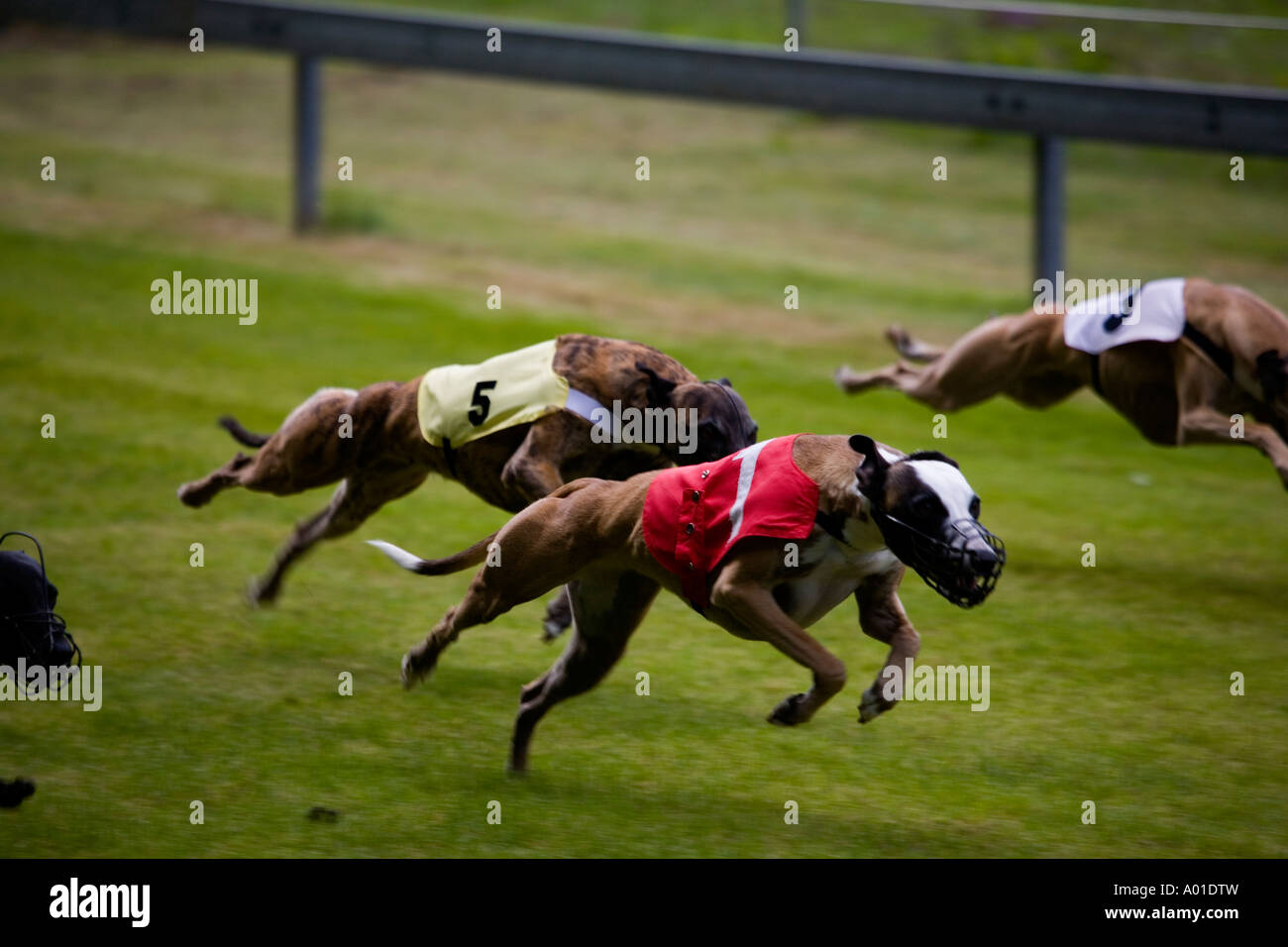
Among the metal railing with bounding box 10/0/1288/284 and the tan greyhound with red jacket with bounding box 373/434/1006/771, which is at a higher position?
the metal railing with bounding box 10/0/1288/284

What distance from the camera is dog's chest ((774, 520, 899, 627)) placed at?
18.0ft

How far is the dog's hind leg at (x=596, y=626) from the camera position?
6168 mm

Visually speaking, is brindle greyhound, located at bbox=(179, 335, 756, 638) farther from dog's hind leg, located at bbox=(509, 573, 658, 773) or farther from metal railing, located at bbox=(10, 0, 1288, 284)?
metal railing, located at bbox=(10, 0, 1288, 284)

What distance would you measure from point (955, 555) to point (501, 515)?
5.51 metres

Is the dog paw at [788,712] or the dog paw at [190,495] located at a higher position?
the dog paw at [190,495]

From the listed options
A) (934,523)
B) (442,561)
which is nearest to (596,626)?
(442,561)

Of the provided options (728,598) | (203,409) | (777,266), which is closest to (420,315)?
(203,409)

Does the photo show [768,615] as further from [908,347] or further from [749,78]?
[749,78]

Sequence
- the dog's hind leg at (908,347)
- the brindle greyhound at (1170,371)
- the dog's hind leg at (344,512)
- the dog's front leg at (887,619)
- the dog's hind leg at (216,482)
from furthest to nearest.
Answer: the dog's hind leg at (908,347)
the brindle greyhound at (1170,371)
the dog's hind leg at (216,482)
the dog's hind leg at (344,512)
the dog's front leg at (887,619)

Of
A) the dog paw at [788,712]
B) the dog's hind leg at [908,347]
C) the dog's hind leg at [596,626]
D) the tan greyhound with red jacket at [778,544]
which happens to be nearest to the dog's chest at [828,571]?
the tan greyhound with red jacket at [778,544]

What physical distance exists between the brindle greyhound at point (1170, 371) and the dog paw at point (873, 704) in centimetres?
360

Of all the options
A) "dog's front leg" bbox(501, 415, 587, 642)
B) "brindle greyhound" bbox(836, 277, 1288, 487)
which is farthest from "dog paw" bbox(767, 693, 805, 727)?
"brindle greyhound" bbox(836, 277, 1288, 487)

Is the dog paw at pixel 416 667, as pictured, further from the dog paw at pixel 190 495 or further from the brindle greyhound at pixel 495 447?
the dog paw at pixel 190 495

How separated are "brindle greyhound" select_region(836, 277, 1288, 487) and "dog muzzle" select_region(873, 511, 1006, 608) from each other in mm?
3615
